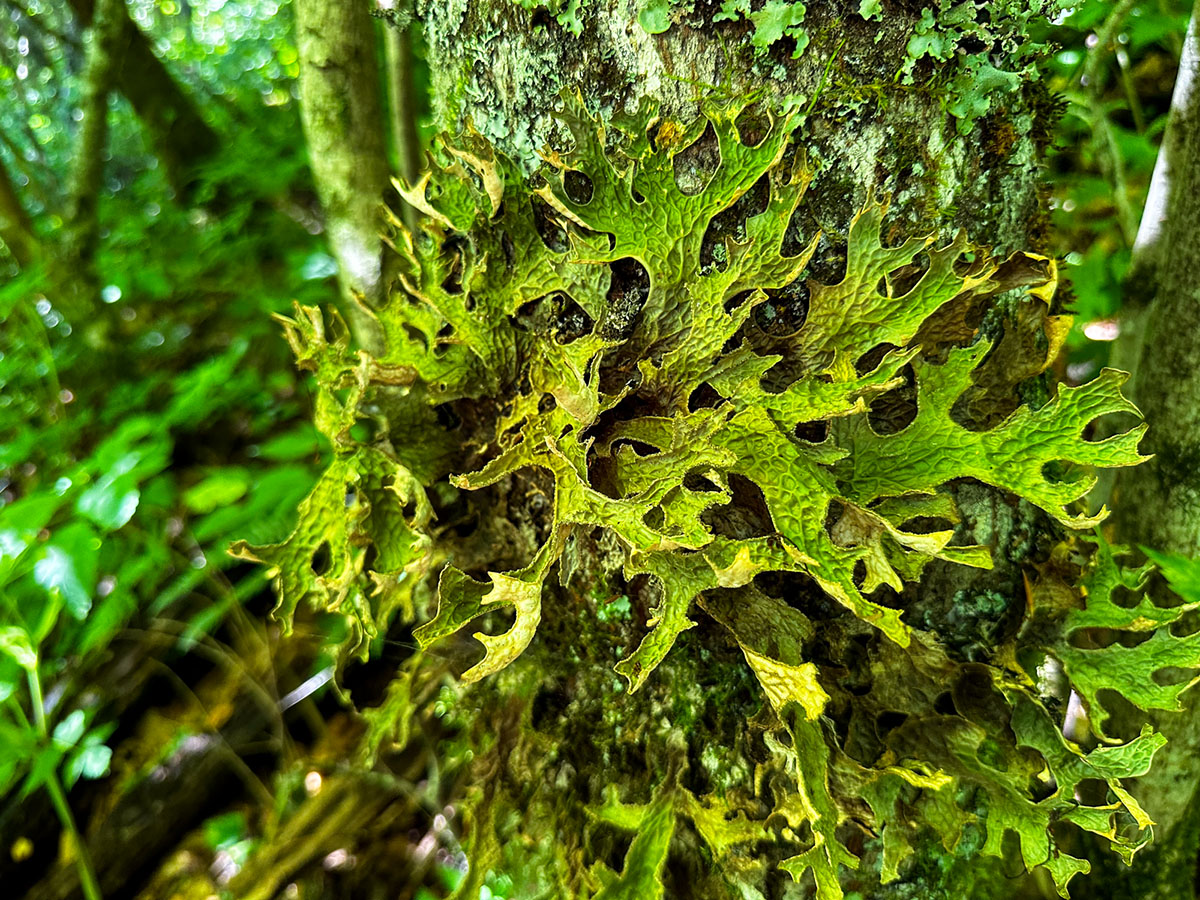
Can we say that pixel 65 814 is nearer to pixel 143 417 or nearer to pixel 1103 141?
pixel 143 417

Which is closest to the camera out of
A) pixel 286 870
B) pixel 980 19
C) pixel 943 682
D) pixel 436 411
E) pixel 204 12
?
pixel 980 19

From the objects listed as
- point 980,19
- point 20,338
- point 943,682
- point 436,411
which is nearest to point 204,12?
point 20,338

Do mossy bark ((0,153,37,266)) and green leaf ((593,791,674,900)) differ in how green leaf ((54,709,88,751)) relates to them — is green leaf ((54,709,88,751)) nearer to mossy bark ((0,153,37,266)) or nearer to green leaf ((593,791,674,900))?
green leaf ((593,791,674,900))

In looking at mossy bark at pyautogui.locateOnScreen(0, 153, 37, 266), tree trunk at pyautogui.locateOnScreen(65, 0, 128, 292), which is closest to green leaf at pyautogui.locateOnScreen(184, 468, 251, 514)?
tree trunk at pyautogui.locateOnScreen(65, 0, 128, 292)

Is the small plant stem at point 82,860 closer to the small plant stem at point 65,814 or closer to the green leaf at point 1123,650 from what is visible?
the small plant stem at point 65,814

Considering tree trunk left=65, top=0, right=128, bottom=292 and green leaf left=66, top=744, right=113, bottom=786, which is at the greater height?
tree trunk left=65, top=0, right=128, bottom=292

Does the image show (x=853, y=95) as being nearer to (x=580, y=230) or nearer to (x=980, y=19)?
(x=980, y=19)
